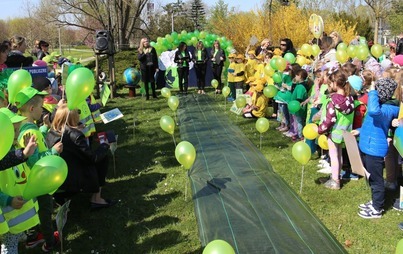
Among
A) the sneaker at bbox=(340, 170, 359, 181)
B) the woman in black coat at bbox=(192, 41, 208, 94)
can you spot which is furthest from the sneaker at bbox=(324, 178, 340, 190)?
the woman in black coat at bbox=(192, 41, 208, 94)

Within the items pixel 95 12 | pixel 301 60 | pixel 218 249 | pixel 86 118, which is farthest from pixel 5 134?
pixel 95 12

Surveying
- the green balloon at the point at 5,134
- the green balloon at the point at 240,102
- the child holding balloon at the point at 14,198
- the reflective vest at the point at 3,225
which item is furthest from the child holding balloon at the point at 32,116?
the green balloon at the point at 240,102

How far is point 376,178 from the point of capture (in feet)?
13.5

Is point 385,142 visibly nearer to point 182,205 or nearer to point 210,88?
point 182,205

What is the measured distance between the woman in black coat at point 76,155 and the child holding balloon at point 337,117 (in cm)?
277

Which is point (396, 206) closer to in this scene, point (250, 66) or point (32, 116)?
point (32, 116)

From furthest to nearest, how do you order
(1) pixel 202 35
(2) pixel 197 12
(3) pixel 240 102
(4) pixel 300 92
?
1. (2) pixel 197 12
2. (1) pixel 202 35
3. (3) pixel 240 102
4. (4) pixel 300 92

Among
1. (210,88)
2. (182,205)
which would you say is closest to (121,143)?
(182,205)

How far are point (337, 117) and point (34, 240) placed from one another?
3.80 m

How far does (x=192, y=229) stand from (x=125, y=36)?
70.7 ft

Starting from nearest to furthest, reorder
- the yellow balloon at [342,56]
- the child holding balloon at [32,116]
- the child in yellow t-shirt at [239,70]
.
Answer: the child holding balloon at [32,116]
the yellow balloon at [342,56]
the child in yellow t-shirt at [239,70]

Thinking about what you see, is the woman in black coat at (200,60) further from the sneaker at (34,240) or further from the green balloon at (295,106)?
the sneaker at (34,240)

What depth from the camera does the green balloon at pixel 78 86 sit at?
11.0ft

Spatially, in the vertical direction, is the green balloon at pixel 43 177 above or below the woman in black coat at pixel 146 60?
below
